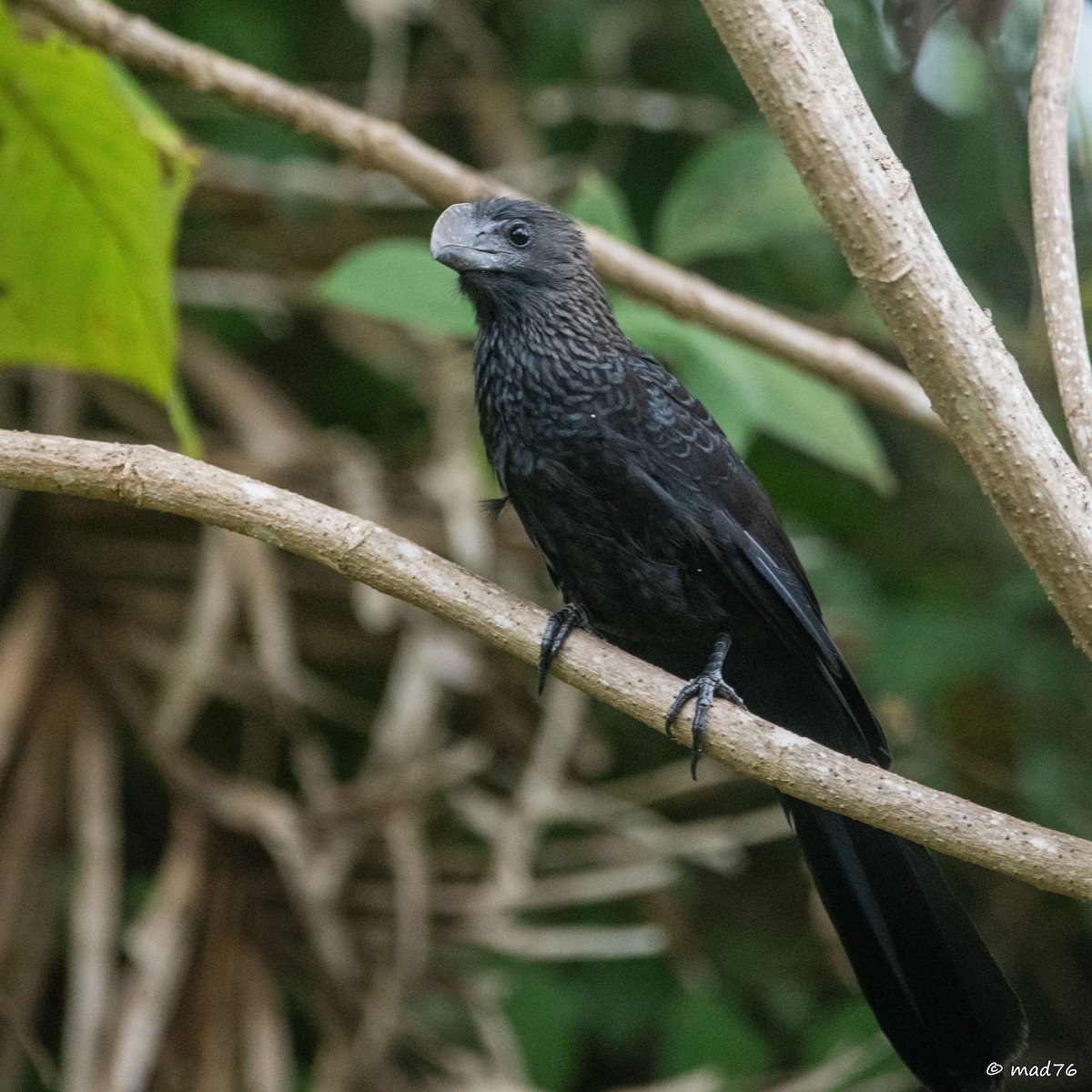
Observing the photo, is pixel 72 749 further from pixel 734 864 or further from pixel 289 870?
pixel 734 864

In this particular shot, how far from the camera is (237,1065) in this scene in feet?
9.05

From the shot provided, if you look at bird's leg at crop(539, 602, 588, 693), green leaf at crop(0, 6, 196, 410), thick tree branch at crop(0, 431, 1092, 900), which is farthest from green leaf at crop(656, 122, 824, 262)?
thick tree branch at crop(0, 431, 1092, 900)

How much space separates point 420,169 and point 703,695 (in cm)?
113

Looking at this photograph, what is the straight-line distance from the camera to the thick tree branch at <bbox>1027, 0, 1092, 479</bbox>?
5.59 ft

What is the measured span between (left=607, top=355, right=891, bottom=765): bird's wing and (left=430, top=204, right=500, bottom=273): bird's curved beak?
33 cm

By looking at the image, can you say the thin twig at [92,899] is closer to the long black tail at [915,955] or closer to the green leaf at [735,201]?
the long black tail at [915,955]

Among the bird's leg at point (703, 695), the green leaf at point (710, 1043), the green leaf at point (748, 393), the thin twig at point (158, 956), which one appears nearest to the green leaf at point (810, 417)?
the green leaf at point (748, 393)

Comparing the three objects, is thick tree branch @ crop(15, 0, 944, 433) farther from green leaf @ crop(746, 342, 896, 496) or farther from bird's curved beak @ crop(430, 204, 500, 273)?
bird's curved beak @ crop(430, 204, 500, 273)

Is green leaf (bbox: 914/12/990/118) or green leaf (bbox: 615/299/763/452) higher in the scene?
green leaf (bbox: 914/12/990/118)

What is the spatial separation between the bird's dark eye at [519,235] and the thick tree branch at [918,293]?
0.87m

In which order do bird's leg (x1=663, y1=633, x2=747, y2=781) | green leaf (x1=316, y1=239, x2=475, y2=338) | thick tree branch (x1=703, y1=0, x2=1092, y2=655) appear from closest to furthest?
thick tree branch (x1=703, y1=0, x2=1092, y2=655) → bird's leg (x1=663, y1=633, x2=747, y2=781) → green leaf (x1=316, y1=239, x2=475, y2=338)

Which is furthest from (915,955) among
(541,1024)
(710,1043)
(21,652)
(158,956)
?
(21,652)

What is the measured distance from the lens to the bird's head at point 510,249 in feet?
7.57

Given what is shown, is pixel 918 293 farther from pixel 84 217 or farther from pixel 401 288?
pixel 84 217
